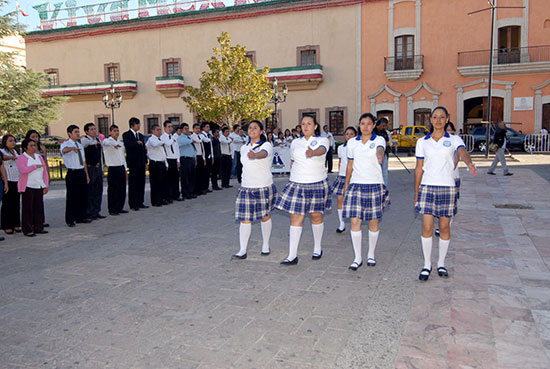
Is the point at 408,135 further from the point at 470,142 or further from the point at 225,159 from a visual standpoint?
the point at 225,159

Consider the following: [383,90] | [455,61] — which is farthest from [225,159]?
[455,61]

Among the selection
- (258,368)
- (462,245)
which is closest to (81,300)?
(258,368)

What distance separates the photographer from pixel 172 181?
446 inches

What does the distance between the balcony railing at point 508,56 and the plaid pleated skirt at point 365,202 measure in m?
24.8

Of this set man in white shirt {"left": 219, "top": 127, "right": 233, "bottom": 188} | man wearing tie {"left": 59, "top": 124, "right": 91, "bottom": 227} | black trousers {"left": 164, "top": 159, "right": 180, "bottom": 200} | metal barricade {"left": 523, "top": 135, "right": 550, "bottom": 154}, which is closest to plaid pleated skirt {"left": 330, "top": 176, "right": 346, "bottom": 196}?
man wearing tie {"left": 59, "top": 124, "right": 91, "bottom": 227}

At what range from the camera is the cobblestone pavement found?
337cm

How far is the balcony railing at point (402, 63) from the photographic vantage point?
28.0 m

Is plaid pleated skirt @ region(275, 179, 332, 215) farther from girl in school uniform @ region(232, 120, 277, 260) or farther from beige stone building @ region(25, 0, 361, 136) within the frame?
beige stone building @ region(25, 0, 361, 136)

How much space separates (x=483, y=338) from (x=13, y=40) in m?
57.3

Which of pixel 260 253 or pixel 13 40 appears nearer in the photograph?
pixel 260 253

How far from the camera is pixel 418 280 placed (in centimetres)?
496

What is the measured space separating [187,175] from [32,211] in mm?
4414

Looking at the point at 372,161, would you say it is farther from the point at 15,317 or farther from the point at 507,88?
the point at 507,88

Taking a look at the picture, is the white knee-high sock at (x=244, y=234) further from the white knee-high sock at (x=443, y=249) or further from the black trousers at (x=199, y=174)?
the black trousers at (x=199, y=174)
